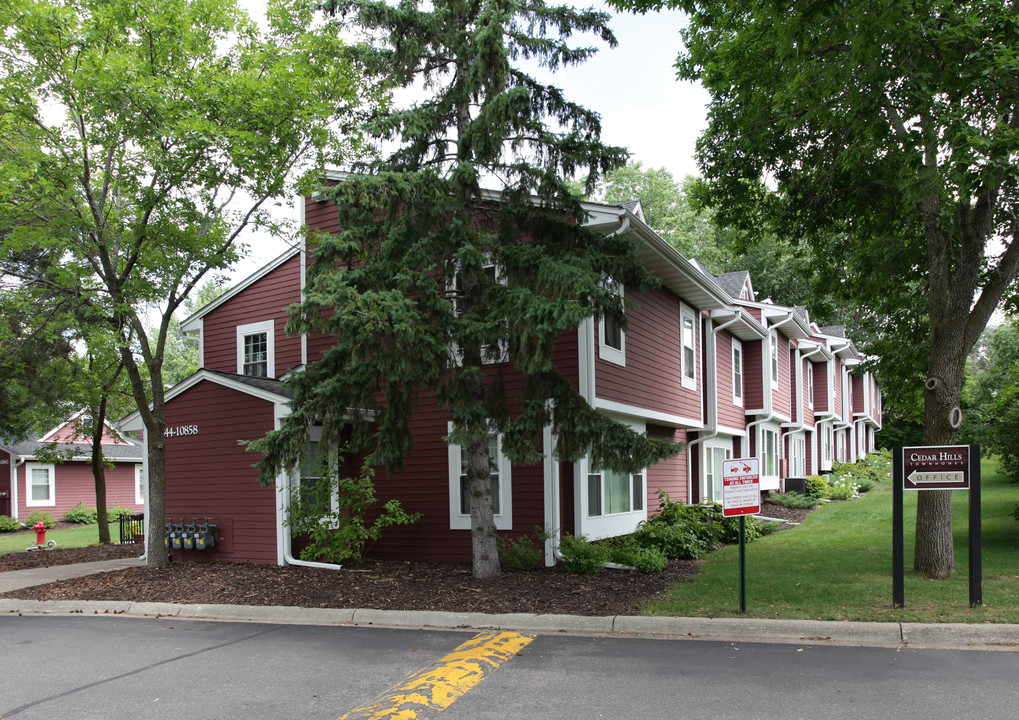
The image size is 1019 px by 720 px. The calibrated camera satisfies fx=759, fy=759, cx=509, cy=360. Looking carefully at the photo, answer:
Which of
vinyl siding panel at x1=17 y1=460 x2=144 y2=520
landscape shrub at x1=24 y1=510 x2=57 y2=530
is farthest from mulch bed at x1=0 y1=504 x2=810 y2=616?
vinyl siding panel at x1=17 y1=460 x2=144 y2=520

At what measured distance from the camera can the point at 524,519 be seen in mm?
12914

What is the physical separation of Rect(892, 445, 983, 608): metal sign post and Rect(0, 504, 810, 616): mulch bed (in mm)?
2969

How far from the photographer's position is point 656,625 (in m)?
8.38

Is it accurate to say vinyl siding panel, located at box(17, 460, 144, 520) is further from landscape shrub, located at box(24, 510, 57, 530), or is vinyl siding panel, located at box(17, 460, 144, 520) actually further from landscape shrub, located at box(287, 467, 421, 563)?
landscape shrub, located at box(287, 467, 421, 563)

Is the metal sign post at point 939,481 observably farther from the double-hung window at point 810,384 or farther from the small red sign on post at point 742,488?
the double-hung window at point 810,384

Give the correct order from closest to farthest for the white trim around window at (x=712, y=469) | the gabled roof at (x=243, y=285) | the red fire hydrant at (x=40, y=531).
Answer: the gabled roof at (x=243, y=285), the red fire hydrant at (x=40, y=531), the white trim around window at (x=712, y=469)

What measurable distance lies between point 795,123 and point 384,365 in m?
6.85

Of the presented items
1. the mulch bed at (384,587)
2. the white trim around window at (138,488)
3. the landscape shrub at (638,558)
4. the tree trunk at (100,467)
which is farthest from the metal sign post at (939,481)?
the white trim around window at (138,488)

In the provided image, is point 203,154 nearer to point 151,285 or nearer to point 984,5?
point 151,285

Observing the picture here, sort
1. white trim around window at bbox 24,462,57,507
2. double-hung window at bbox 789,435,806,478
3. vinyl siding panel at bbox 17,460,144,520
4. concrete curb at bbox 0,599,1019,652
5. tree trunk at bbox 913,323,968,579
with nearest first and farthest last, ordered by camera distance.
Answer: concrete curb at bbox 0,599,1019,652, tree trunk at bbox 913,323,968,579, double-hung window at bbox 789,435,806,478, vinyl siding panel at bbox 17,460,144,520, white trim around window at bbox 24,462,57,507

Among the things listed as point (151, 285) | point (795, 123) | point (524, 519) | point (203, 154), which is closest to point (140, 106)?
point (203, 154)

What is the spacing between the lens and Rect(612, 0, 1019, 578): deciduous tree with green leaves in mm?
9102

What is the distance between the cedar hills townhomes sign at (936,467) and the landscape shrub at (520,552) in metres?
5.60

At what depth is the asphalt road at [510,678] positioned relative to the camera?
5.80 m
